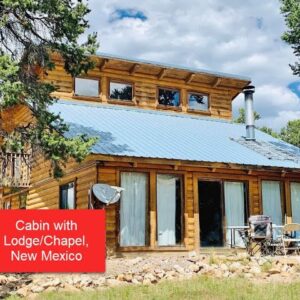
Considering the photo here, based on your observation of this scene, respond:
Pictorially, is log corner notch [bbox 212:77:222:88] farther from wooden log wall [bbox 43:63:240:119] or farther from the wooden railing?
the wooden railing

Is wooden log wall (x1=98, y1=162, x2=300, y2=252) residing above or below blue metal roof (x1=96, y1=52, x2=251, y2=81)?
below

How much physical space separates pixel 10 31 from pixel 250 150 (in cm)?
899

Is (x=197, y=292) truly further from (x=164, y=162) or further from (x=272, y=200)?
(x=272, y=200)

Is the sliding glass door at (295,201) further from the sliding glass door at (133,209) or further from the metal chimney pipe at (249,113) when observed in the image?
the sliding glass door at (133,209)

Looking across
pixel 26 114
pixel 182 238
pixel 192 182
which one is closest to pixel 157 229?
pixel 182 238

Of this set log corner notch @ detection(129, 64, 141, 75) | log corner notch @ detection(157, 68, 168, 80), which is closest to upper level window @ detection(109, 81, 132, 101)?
log corner notch @ detection(129, 64, 141, 75)

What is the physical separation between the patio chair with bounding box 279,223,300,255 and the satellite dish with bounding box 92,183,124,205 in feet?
15.8

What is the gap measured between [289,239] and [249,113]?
7345 millimetres

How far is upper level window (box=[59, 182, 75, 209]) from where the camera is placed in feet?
52.7

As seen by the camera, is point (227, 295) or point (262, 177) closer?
point (227, 295)

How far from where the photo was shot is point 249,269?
1111cm

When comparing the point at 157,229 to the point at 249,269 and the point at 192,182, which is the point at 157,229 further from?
the point at 249,269

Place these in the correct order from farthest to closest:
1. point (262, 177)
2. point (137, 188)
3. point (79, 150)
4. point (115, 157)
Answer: point (262, 177)
point (137, 188)
point (115, 157)
point (79, 150)

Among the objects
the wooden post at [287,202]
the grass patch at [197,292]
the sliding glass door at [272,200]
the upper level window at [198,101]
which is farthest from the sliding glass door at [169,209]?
the upper level window at [198,101]
